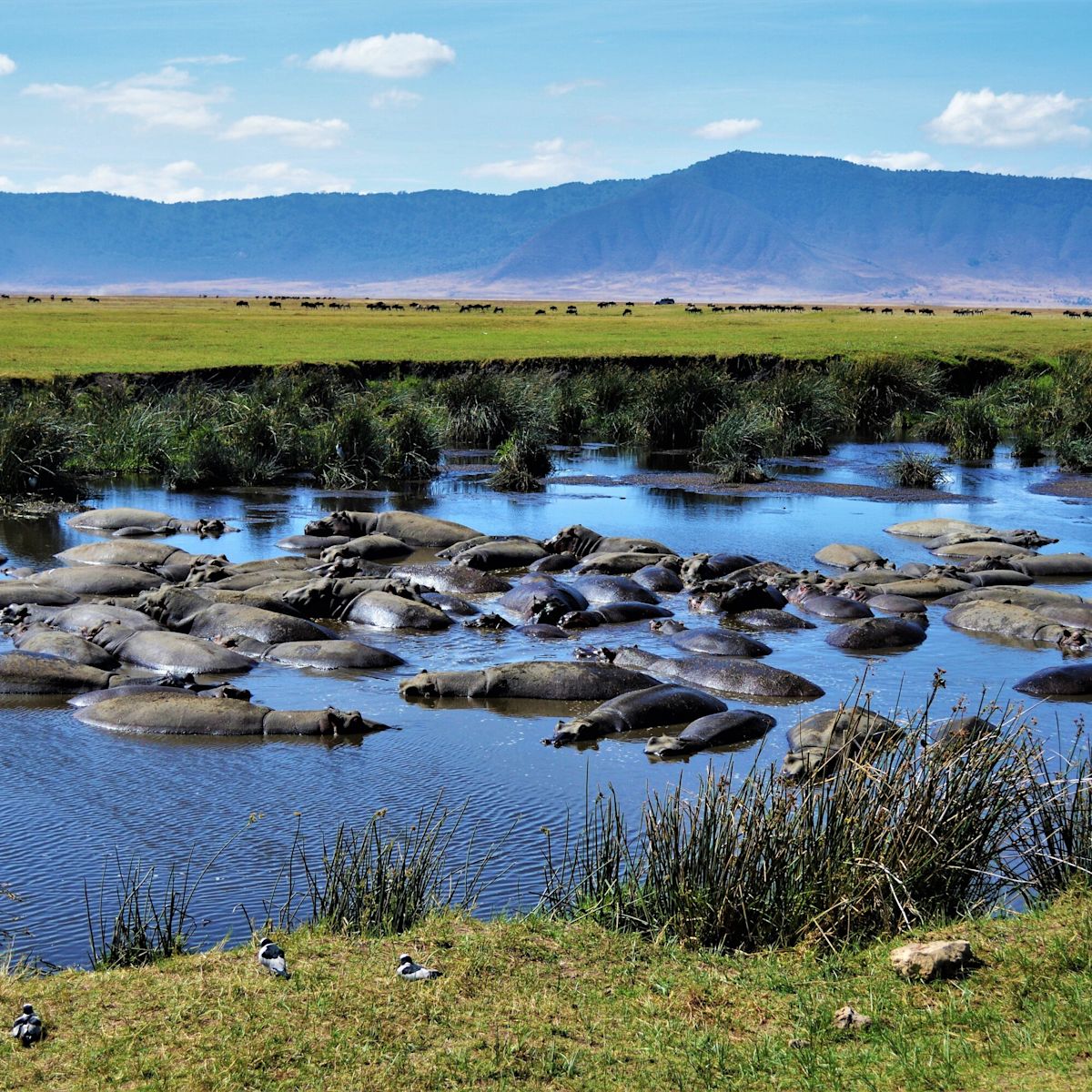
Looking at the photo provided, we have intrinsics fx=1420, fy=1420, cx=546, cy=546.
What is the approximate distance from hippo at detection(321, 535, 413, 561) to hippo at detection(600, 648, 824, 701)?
21.5 ft

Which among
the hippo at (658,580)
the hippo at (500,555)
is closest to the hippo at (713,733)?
the hippo at (658,580)

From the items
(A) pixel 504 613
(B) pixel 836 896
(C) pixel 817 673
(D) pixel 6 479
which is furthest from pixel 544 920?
(D) pixel 6 479

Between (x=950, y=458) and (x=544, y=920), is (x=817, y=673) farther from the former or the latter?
(x=950, y=458)

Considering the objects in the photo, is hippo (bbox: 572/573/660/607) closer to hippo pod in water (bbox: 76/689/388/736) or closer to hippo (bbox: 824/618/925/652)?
hippo (bbox: 824/618/925/652)

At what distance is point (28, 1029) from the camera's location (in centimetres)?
555

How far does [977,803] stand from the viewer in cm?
726

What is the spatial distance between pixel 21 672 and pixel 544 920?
279 inches

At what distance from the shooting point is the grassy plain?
41.6 m

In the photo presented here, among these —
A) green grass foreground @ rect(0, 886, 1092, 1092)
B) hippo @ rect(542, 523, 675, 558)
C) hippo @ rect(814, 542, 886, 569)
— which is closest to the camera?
green grass foreground @ rect(0, 886, 1092, 1092)

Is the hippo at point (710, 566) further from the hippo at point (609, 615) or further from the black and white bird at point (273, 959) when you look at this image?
the black and white bird at point (273, 959)

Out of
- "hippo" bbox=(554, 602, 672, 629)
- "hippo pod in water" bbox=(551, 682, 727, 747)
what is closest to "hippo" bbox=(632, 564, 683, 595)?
"hippo" bbox=(554, 602, 672, 629)

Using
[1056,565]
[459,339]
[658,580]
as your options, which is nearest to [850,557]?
[1056,565]

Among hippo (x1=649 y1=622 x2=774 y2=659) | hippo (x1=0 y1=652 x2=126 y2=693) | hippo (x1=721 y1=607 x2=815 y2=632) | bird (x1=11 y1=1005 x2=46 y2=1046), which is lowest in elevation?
hippo (x1=721 y1=607 x2=815 y2=632)

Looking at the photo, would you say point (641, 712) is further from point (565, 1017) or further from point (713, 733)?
point (565, 1017)
